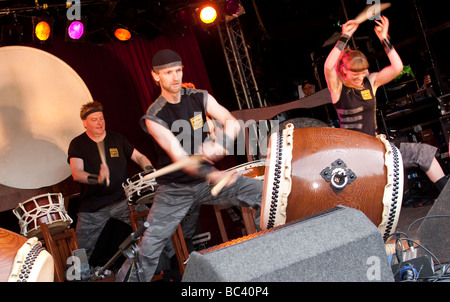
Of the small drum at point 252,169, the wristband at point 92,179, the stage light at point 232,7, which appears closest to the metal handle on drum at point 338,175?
the small drum at point 252,169

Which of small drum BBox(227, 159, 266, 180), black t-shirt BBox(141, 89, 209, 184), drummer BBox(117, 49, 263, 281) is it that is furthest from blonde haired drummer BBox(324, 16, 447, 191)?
black t-shirt BBox(141, 89, 209, 184)

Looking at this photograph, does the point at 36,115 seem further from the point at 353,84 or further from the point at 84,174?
the point at 353,84

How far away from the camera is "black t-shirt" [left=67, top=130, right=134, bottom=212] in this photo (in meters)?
4.49

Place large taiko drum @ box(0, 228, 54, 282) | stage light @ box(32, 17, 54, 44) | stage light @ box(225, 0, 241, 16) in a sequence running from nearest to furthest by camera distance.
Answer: large taiko drum @ box(0, 228, 54, 282)
stage light @ box(32, 17, 54, 44)
stage light @ box(225, 0, 241, 16)

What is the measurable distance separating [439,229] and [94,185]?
3.08m

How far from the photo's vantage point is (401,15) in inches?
278

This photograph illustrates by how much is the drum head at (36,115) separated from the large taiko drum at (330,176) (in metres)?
3.06

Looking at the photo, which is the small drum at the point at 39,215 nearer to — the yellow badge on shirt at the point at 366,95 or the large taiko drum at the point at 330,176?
the large taiko drum at the point at 330,176

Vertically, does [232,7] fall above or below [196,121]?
above

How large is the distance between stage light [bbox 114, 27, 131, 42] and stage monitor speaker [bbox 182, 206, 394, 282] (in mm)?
4684

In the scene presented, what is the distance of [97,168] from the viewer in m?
4.57

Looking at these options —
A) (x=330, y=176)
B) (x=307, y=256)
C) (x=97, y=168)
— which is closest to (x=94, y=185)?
(x=97, y=168)

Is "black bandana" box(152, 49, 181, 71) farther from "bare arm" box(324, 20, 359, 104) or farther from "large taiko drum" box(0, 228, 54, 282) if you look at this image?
"large taiko drum" box(0, 228, 54, 282)
